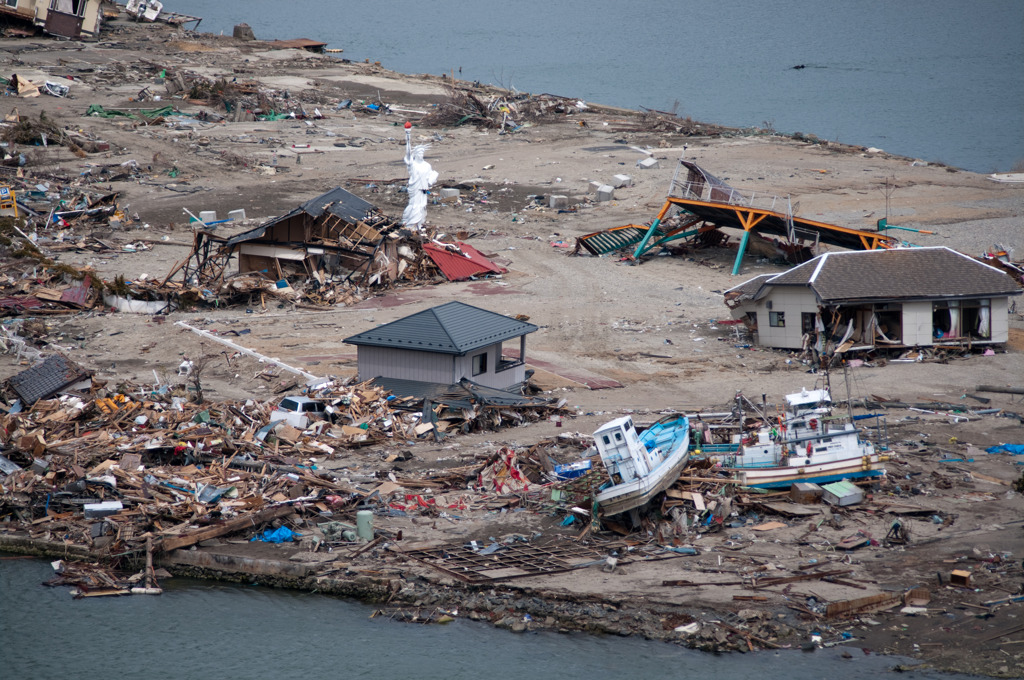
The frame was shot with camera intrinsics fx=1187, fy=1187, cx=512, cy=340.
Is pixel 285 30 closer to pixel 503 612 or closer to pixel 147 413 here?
pixel 147 413

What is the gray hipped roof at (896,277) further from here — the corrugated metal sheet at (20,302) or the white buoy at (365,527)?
the corrugated metal sheet at (20,302)

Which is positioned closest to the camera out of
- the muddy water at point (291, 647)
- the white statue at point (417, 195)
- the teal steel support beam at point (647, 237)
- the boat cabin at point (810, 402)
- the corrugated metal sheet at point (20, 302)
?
the muddy water at point (291, 647)

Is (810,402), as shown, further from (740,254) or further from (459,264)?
(459,264)

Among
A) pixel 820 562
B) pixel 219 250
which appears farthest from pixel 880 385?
pixel 219 250

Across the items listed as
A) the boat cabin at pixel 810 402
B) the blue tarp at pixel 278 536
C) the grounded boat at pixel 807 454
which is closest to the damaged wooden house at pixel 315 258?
the blue tarp at pixel 278 536

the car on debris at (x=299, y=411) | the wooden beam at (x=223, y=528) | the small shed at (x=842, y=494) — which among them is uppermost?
the car on debris at (x=299, y=411)
